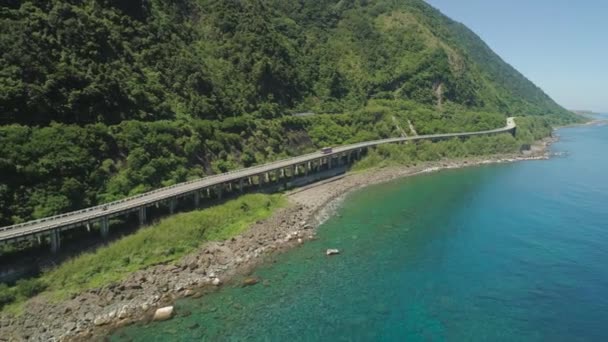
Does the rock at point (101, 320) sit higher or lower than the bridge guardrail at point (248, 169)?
lower

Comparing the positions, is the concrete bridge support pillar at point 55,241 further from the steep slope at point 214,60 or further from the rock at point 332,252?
the rock at point 332,252

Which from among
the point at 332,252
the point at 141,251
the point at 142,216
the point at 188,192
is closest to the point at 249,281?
the point at 332,252

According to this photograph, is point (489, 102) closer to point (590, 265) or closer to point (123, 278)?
point (590, 265)

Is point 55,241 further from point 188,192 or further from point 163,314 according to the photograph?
point 188,192

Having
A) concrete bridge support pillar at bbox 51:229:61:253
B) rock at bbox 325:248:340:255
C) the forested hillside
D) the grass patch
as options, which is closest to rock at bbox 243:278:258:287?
the grass patch

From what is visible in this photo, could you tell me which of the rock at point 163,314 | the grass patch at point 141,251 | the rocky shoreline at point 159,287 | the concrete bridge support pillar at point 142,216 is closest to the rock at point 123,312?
the rocky shoreline at point 159,287

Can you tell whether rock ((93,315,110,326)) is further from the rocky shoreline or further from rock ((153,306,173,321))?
rock ((153,306,173,321))
